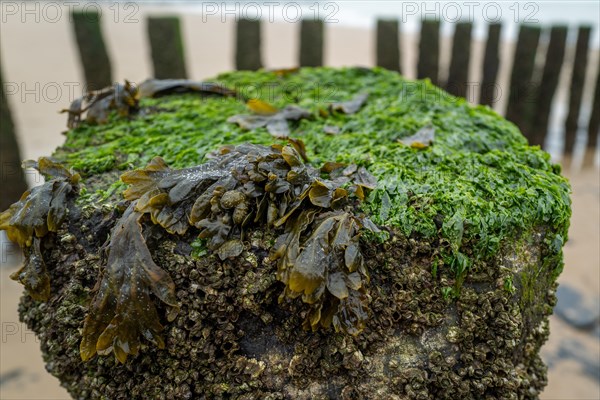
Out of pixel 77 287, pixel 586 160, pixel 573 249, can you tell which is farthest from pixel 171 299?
pixel 586 160

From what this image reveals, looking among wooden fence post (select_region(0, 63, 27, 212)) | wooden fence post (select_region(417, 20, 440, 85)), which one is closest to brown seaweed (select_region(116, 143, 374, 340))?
wooden fence post (select_region(0, 63, 27, 212))

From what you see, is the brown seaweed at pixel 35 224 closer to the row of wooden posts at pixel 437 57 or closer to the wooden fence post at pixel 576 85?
the row of wooden posts at pixel 437 57

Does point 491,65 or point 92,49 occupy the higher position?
point 92,49

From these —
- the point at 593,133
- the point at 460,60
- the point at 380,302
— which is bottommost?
the point at 593,133

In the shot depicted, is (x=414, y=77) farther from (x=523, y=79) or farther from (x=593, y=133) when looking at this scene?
(x=593, y=133)

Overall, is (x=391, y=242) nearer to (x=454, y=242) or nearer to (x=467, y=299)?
(x=454, y=242)

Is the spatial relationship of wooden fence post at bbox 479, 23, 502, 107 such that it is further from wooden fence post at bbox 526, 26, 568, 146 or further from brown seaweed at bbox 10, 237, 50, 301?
brown seaweed at bbox 10, 237, 50, 301

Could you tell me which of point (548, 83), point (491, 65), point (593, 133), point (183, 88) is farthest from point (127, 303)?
point (593, 133)
